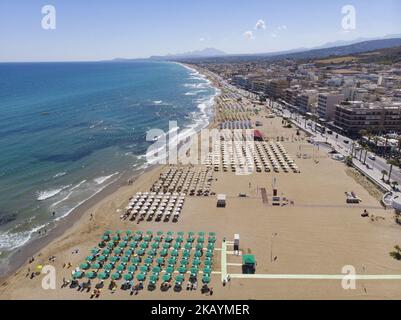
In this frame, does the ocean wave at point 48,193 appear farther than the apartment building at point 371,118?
No

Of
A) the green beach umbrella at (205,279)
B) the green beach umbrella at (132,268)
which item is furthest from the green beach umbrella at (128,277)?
the green beach umbrella at (205,279)

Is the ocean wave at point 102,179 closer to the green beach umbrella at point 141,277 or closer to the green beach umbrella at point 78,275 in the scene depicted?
the green beach umbrella at point 78,275

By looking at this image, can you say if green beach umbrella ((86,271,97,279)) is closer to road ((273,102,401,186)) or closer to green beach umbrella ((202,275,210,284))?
green beach umbrella ((202,275,210,284))

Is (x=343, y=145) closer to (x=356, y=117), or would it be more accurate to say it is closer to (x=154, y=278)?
(x=356, y=117)

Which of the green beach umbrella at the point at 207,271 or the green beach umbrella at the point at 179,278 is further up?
the green beach umbrella at the point at 207,271

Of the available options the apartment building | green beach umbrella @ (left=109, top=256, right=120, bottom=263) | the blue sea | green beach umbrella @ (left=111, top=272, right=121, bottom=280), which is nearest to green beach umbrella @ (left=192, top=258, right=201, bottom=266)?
green beach umbrella @ (left=111, top=272, right=121, bottom=280)
